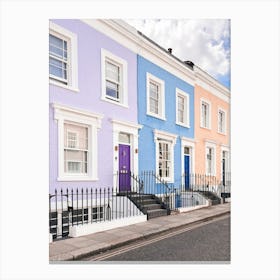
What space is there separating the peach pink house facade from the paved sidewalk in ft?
2.74

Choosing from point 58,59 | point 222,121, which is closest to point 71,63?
point 58,59

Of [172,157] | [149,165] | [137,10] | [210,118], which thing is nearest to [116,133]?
[149,165]

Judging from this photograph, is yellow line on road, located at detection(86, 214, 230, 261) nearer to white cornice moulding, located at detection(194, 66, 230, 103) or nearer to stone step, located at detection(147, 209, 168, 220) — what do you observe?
stone step, located at detection(147, 209, 168, 220)

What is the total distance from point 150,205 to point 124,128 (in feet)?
6.25

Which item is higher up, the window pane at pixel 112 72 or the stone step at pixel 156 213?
the window pane at pixel 112 72

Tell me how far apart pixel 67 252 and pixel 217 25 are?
13.2 feet

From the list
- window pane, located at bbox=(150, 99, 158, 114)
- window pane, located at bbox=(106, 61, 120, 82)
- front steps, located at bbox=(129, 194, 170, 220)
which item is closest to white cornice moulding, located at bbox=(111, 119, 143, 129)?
window pane, located at bbox=(150, 99, 158, 114)

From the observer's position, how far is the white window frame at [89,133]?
190 inches

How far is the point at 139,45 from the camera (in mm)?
5715

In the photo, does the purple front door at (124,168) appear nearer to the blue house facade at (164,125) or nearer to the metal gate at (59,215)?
the blue house facade at (164,125)

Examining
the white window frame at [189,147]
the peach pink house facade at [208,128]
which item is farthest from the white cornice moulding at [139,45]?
the white window frame at [189,147]

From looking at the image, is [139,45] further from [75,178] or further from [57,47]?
[75,178]

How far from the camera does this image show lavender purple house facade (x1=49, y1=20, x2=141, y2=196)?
4.86 m

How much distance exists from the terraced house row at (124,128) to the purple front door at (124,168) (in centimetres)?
2
